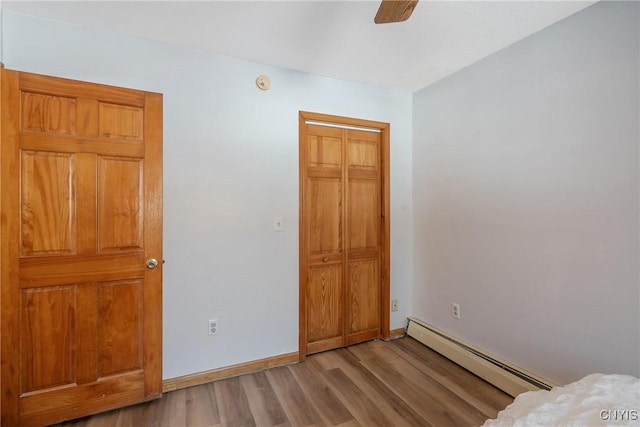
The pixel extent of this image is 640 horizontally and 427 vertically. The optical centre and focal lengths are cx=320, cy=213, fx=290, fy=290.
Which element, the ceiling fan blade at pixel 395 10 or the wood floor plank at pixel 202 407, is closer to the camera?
the ceiling fan blade at pixel 395 10

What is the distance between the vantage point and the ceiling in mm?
1681

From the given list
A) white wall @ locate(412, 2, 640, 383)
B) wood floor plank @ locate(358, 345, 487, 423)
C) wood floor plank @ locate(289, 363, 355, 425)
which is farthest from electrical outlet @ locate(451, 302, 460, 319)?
wood floor plank @ locate(289, 363, 355, 425)

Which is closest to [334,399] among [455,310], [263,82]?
[455,310]

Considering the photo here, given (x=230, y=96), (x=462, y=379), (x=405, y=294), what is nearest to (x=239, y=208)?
(x=230, y=96)

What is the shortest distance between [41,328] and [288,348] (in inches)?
64.4

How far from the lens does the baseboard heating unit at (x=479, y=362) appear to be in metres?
1.94

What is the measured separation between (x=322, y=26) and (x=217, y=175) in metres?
1.26

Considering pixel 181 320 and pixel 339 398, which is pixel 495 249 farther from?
pixel 181 320

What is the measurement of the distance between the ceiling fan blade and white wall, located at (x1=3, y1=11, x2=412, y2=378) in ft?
4.25

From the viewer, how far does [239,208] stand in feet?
7.49

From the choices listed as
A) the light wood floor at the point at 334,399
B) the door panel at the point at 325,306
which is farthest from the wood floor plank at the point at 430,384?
the door panel at the point at 325,306

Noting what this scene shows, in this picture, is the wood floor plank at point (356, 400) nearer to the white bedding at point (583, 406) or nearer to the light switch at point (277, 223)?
the white bedding at point (583, 406)

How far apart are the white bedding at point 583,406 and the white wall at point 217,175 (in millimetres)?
1736

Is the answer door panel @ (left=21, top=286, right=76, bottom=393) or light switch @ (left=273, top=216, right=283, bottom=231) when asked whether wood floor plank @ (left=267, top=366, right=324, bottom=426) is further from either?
door panel @ (left=21, top=286, right=76, bottom=393)
